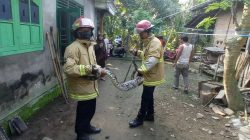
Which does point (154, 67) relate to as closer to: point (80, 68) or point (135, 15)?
point (80, 68)

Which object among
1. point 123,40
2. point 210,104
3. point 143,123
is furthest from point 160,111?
point 123,40

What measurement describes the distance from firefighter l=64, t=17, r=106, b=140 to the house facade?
109 cm

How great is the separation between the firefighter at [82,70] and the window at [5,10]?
3.51 ft

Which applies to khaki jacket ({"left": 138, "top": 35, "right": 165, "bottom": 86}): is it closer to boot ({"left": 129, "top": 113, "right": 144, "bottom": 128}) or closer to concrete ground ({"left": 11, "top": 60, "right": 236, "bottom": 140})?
boot ({"left": 129, "top": 113, "right": 144, "bottom": 128})

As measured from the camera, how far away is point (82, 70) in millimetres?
2852

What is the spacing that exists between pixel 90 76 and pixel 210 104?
3.72 meters

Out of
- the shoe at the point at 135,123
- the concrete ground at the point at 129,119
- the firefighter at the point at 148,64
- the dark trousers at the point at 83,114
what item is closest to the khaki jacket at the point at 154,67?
the firefighter at the point at 148,64

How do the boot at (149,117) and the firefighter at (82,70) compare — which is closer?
the firefighter at (82,70)

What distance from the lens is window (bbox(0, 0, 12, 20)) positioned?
3.19m

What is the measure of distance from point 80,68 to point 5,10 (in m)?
1.53

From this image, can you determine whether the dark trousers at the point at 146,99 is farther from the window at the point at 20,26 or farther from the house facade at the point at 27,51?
the window at the point at 20,26

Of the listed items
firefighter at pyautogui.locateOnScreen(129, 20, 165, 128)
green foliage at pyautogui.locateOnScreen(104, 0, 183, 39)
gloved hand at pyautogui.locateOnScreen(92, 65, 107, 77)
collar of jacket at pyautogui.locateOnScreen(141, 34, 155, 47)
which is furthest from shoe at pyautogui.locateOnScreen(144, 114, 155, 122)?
green foliage at pyautogui.locateOnScreen(104, 0, 183, 39)

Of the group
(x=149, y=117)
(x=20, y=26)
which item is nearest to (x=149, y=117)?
(x=149, y=117)

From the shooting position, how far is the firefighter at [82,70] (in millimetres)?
2895
